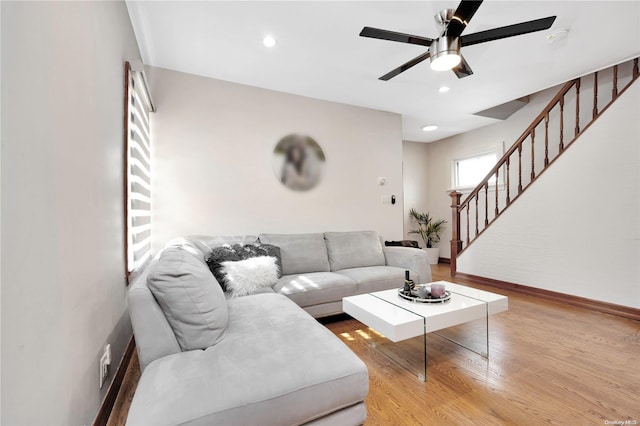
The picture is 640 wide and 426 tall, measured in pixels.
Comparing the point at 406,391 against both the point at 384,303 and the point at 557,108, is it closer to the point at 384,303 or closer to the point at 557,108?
the point at 384,303

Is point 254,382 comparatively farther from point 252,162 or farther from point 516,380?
point 252,162

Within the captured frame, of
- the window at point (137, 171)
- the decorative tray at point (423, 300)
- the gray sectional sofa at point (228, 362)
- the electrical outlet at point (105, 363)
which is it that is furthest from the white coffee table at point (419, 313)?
the window at point (137, 171)

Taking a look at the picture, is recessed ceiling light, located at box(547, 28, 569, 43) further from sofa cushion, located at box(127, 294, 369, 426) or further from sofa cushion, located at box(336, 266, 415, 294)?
sofa cushion, located at box(127, 294, 369, 426)

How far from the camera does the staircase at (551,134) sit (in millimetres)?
3332

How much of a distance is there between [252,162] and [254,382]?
8.50ft

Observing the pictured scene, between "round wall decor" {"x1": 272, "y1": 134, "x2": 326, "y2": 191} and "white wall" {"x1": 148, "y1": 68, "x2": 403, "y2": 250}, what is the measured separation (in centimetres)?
8

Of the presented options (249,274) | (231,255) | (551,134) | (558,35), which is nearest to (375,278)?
(249,274)

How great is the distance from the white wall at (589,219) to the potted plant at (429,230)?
186 cm

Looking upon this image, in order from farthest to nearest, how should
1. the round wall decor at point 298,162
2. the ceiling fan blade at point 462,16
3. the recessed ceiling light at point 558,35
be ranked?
1. the round wall decor at point 298,162
2. the recessed ceiling light at point 558,35
3. the ceiling fan blade at point 462,16

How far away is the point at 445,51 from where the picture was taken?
202 cm

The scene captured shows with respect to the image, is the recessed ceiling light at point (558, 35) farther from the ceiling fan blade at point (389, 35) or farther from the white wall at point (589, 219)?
the ceiling fan blade at point (389, 35)

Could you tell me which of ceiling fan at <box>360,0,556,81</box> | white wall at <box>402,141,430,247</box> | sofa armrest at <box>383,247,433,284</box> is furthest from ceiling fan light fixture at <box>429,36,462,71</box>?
white wall at <box>402,141,430,247</box>

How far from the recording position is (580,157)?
320 centimetres

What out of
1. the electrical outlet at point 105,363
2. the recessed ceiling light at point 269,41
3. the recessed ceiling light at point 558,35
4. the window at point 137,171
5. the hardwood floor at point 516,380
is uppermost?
the recessed ceiling light at point 558,35
